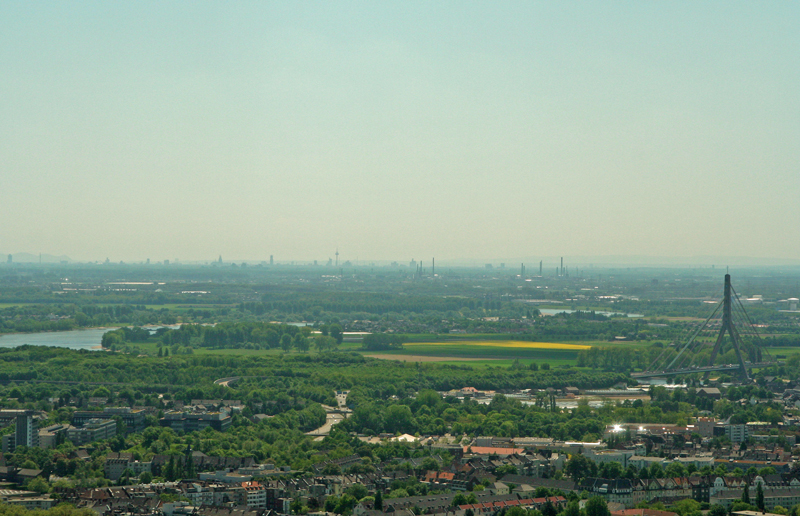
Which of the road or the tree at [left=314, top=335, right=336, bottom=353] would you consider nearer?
the road

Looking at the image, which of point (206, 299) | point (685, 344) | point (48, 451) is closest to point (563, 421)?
point (48, 451)

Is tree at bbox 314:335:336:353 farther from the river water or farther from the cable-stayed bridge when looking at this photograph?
the cable-stayed bridge

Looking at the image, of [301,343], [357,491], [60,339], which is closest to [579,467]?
[357,491]

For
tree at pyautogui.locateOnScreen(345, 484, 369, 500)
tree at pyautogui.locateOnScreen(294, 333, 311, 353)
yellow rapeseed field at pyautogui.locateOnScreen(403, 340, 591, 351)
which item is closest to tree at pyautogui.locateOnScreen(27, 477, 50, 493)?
tree at pyautogui.locateOnScreen(345, 484, 369, 500)

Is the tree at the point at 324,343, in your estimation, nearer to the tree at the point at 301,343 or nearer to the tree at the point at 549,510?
the tree at the point at 301,343

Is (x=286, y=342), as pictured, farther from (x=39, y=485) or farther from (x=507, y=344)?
(x=39, y=485)

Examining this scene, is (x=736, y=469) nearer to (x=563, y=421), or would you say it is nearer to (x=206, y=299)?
(x=563, y=421)

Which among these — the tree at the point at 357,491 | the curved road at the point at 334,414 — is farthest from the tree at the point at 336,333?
the tree at the point at 357,491

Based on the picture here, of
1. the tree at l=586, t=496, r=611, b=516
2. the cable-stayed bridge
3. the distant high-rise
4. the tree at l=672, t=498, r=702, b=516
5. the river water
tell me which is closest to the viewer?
the tree at l=586, t=496, r=611, b=516
